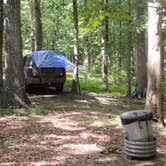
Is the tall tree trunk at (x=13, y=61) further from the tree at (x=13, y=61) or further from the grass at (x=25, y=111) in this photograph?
the grass at (x=25, y=111)

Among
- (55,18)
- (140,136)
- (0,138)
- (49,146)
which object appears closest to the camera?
(140,136)

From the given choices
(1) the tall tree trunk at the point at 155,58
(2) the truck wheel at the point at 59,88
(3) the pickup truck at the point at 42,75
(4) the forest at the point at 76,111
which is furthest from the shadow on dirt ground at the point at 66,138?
(2) the truck wheel at the point at 59,88

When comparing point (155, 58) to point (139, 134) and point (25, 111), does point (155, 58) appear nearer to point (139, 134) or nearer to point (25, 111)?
point (139, 134)

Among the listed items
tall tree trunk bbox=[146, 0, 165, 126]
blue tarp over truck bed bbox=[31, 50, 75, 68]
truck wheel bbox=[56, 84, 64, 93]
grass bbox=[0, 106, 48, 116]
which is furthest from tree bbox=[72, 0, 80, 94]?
tall tree trunk bbox=[146, 0, 165, 126]

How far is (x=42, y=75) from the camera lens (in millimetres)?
16875

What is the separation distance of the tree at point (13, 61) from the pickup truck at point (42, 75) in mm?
3952

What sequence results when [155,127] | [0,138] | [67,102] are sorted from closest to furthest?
[0,138] < [155,127] < [67,102]

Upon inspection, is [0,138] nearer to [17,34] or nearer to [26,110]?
[26,110]

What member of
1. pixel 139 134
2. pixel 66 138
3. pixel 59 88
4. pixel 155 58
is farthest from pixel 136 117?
pixel 59 88

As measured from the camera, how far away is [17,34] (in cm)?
1275

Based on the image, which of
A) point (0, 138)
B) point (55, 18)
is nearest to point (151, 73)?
point (0, 138)

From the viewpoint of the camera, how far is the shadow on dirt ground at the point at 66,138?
7.21 m

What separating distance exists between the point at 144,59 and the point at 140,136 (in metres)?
12.0

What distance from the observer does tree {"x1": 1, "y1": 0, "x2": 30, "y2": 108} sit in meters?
12.6
